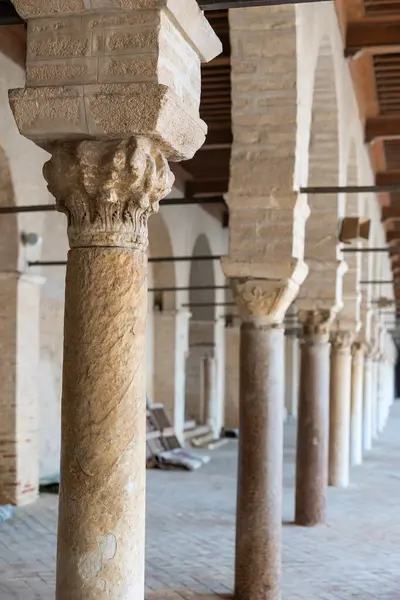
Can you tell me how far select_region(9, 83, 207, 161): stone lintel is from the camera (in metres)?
3.42

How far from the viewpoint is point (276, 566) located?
6.76 meters

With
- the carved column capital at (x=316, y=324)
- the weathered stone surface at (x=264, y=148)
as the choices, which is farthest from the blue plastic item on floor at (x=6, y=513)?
the weathered stone surface at (x=264, y=148)

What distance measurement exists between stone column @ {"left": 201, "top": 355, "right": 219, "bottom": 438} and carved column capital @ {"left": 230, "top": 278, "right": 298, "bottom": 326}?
13.5 m

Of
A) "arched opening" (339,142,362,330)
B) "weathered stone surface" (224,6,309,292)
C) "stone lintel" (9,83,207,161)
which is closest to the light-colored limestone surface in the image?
"stone lintel" (9,83,207,161)

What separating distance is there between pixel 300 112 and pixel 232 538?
15.1 feet

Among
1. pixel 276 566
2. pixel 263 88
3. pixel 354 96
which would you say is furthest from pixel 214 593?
pixel 354 96

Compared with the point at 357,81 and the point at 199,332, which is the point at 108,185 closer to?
the point at 357,81

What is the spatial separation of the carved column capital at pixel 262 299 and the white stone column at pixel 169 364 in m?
10.5

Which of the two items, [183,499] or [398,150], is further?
[398,150]

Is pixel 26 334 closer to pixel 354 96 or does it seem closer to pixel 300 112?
pixel 300 112

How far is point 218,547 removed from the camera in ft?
28.0

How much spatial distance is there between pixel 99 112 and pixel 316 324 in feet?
22.1

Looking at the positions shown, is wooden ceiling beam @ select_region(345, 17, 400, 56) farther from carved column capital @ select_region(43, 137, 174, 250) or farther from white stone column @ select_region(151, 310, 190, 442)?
white stone column @ select_region(151, 310, 190, 442)

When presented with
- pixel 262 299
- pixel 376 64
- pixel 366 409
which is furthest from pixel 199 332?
pixel 262 299
